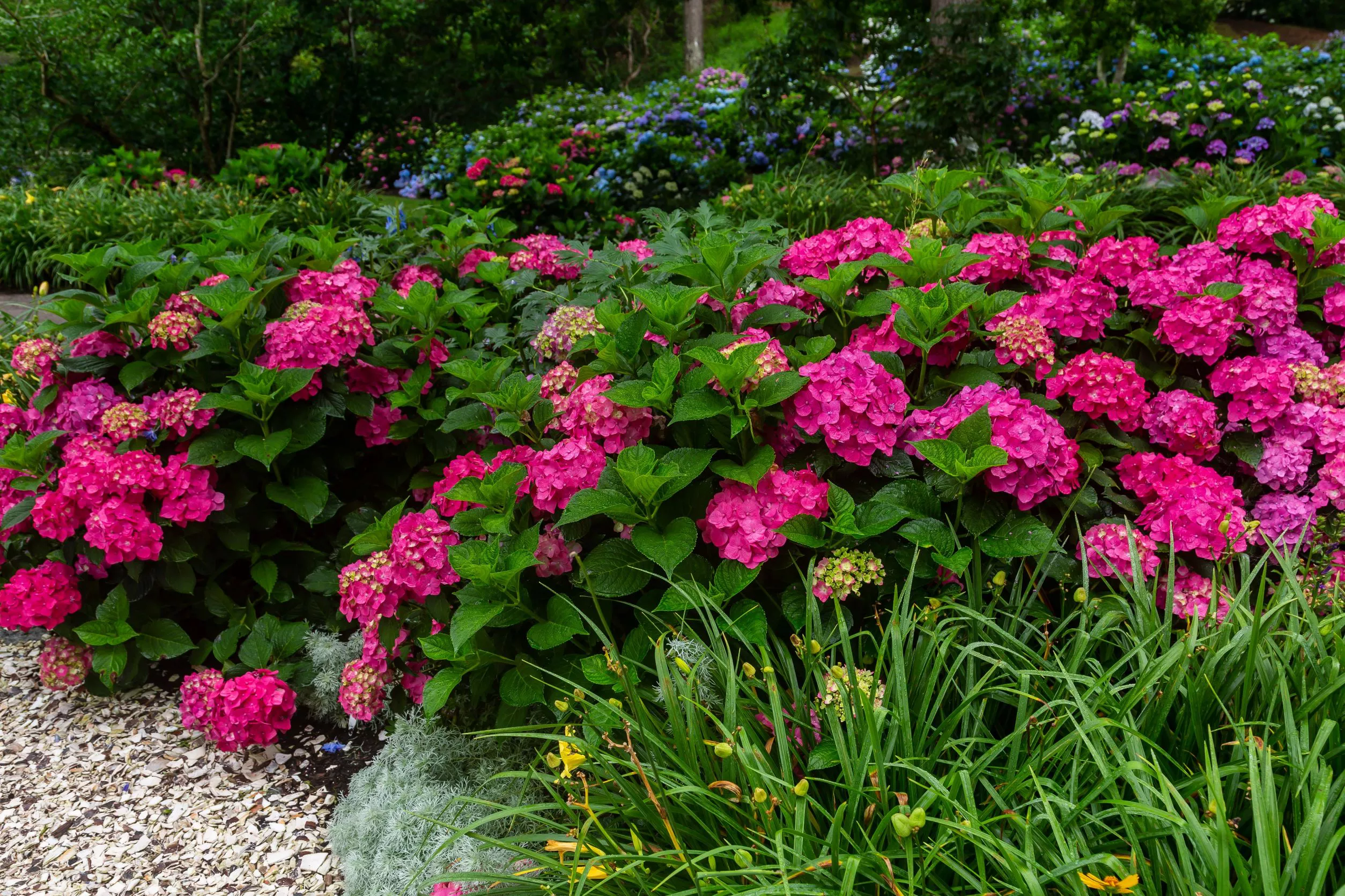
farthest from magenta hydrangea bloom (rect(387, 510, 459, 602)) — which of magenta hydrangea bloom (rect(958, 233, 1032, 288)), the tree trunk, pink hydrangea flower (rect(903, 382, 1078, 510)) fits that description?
the tree trunk

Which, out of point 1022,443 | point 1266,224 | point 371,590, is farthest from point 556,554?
point 1266,224

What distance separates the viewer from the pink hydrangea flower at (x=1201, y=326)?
227 centimetres

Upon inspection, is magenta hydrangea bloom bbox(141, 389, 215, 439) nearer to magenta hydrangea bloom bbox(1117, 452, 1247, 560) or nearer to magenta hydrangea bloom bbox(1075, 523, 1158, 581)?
magenta hydrangea bloom bbox(1075, 523, 1158, 581)

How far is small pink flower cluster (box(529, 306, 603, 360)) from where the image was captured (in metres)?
2.46

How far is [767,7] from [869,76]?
2784 millimetres

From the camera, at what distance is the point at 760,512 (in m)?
1.96

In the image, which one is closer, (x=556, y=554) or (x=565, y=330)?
(x=556, y=554)

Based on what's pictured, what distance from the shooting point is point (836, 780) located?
68.5 inches

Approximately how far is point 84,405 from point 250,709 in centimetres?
107

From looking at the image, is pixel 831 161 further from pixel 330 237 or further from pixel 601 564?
pixel 601 564

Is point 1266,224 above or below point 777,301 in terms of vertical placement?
above

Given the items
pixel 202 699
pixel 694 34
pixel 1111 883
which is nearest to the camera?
pixel 1111 883

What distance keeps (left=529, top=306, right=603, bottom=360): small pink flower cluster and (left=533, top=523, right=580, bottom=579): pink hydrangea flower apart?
22.5 inches

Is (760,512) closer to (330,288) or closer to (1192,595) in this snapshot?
(1192,595)
